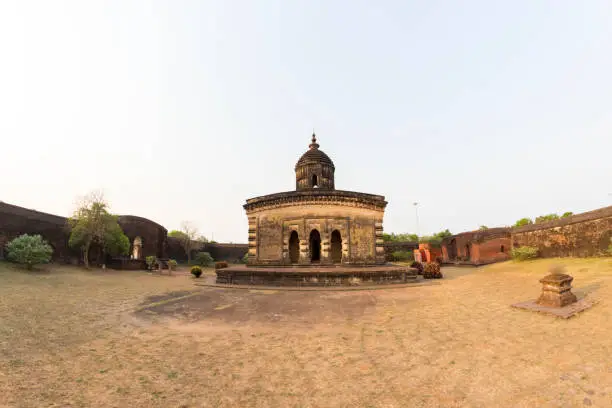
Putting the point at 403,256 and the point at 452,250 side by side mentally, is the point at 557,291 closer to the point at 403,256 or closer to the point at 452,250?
the point at 403,256

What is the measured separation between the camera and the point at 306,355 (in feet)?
18.0

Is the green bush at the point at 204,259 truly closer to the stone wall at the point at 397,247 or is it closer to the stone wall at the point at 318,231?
the stone wall at the point at 318,231

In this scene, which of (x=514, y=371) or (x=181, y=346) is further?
(x=181, y=346)

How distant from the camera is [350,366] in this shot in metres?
4.93

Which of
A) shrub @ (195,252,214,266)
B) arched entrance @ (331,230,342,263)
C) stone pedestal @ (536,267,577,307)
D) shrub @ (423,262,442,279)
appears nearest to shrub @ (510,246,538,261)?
shrub @ (423,262,442,279)

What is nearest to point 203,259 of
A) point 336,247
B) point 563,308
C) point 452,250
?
point 336,247

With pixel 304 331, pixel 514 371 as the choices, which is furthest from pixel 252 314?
pixel 514 371

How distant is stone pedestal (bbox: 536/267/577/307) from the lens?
7445 mm

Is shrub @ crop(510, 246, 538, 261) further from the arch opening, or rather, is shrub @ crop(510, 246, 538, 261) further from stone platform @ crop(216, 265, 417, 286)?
the arch opening

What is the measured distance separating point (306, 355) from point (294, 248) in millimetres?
13753

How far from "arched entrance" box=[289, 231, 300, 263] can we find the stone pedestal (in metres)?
13.0

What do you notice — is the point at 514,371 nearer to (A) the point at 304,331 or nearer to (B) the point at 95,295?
(A) the point at 304,331

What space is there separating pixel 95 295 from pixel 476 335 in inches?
522

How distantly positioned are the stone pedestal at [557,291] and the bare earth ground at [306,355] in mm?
594
